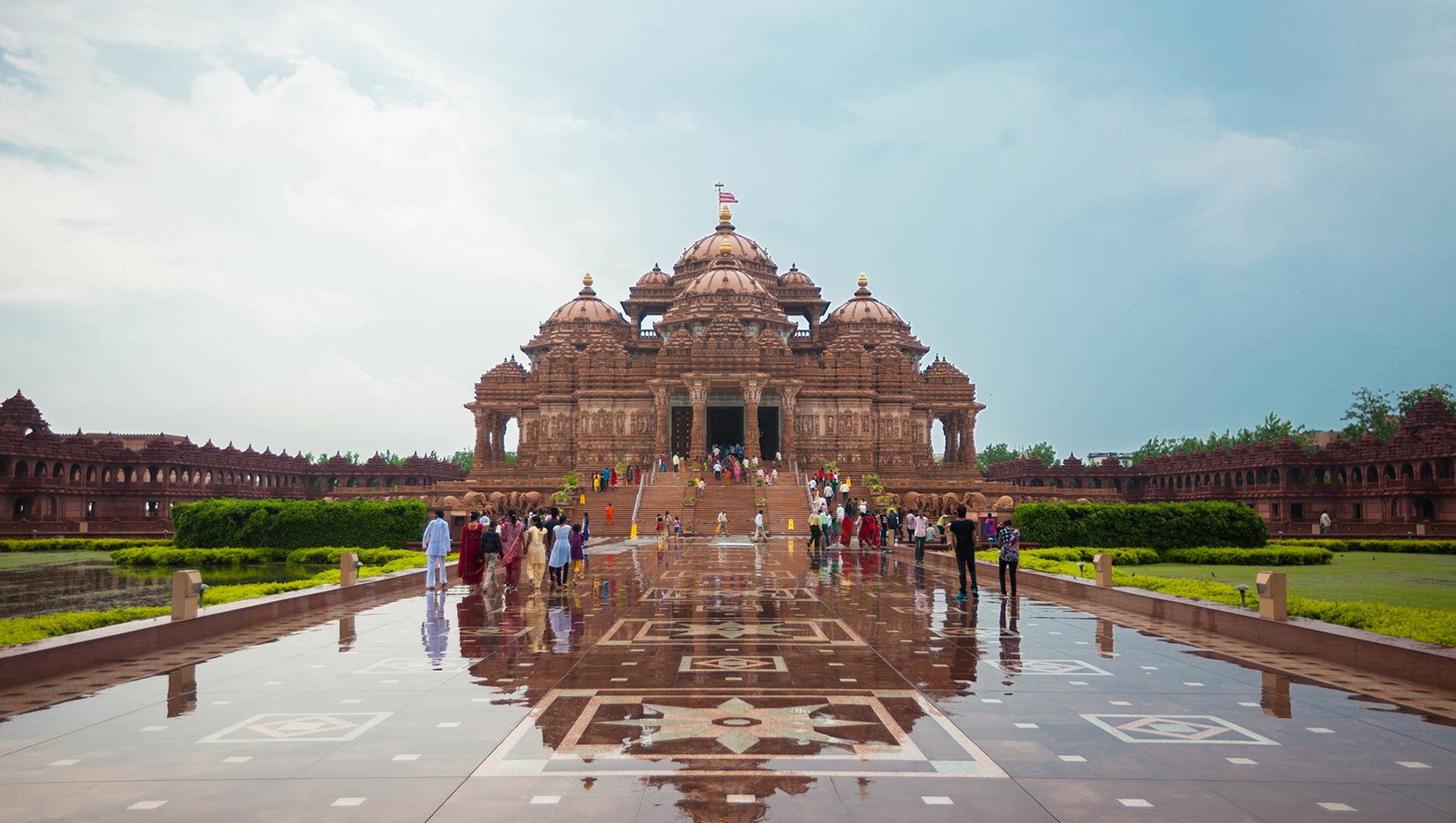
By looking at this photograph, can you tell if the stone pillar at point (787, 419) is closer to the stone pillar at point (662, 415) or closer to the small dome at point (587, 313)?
the stone pillar at point (662, 415)

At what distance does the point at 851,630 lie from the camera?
1391 cm

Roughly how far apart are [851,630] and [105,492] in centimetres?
5836

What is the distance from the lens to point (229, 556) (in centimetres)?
3020

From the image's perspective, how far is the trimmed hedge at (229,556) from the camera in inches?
1172

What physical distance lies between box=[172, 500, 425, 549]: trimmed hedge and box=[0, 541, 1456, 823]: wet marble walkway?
20140 millimetres

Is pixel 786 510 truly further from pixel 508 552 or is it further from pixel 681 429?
pixel 508 552

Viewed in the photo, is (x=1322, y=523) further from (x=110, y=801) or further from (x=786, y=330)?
(x=110, y=801)

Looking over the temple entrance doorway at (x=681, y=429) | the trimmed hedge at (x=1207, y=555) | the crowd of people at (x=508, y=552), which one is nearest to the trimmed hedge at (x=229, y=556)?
the crowd of people at (x=508, y=552)

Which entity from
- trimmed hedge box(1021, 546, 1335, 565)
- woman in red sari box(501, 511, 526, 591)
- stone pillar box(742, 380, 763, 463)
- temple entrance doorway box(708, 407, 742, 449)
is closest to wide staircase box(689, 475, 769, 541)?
stone pillar box(742, 380, 763, 463)

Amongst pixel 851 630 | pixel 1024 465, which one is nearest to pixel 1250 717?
pixel 851 630

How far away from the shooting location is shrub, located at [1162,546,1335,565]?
28562 mm

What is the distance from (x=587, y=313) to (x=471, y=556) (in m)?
56.3

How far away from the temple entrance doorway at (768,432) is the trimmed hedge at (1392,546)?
31.5 metres

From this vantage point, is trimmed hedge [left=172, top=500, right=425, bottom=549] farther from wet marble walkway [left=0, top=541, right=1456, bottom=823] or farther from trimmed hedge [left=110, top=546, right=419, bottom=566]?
wet marble walkway [left=0, top=541, right=1456, bottom=823]
